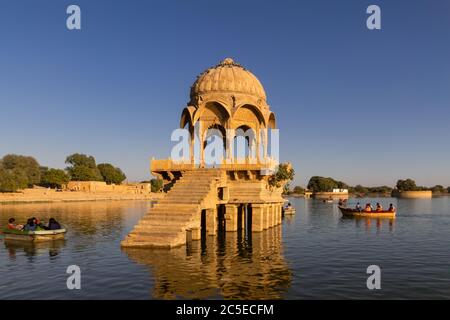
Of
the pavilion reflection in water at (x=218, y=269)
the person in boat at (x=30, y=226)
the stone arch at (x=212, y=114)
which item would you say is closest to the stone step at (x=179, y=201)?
the pavilion reflection in water at (x=218, y=269)

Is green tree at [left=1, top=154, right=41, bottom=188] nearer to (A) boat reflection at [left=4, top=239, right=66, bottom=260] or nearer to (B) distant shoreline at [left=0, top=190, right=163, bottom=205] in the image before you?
(B) distant shoreline at [left=0, top=190, right=163, bottom=205]

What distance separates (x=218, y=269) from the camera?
21031 millimetres

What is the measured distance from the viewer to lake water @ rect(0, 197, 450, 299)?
1683 cm

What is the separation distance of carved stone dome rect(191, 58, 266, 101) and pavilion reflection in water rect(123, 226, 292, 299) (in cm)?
1412

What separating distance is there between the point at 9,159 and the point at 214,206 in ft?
481

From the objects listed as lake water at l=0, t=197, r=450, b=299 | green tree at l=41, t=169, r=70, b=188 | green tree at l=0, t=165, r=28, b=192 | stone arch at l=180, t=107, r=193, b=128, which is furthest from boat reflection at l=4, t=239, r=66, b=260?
green tree at l=41, t=169, r=70, b=188

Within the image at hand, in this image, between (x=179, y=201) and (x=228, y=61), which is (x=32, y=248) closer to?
(x=179, y=201)

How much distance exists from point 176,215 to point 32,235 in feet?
38.2

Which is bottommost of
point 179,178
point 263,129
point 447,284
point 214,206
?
point 447,284

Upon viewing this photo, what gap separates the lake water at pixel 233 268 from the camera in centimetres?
1683

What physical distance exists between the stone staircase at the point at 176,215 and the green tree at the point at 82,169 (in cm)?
11773
